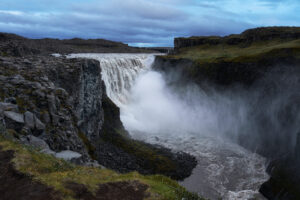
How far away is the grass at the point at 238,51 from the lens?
56528 millimetres

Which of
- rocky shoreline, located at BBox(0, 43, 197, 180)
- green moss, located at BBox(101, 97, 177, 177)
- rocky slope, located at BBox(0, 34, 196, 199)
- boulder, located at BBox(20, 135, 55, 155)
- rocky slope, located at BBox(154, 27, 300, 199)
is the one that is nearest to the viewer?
boulder, located at BBox(20, 135, 55, 155)

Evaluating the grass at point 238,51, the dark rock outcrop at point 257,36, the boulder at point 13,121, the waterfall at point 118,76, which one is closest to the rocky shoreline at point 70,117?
the boulder at point 13,121

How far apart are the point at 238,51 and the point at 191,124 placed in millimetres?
34676

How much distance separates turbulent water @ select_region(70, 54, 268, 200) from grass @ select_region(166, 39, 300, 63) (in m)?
10.3

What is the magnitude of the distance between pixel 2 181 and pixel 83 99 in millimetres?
29842

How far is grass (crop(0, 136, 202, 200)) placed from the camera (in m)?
11.9

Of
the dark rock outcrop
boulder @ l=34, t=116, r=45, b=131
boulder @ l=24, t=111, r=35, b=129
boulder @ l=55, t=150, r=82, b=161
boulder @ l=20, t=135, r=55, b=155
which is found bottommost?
boulder @ l=55, t=150, r=82, b=161

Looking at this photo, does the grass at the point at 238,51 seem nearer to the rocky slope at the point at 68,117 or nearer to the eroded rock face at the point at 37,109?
the rocky slope at the point at 68,117

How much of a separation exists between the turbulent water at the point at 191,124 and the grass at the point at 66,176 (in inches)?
859

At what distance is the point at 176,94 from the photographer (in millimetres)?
79312

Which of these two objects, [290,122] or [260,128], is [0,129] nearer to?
[290,122]

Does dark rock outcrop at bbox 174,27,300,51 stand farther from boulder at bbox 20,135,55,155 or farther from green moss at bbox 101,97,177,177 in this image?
boulder at bbox 20,135,55,155

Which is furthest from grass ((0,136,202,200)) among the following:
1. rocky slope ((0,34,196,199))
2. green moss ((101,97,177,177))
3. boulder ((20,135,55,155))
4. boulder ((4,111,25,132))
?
green moss ((101,97,177,177))

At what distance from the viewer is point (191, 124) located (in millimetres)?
65062
